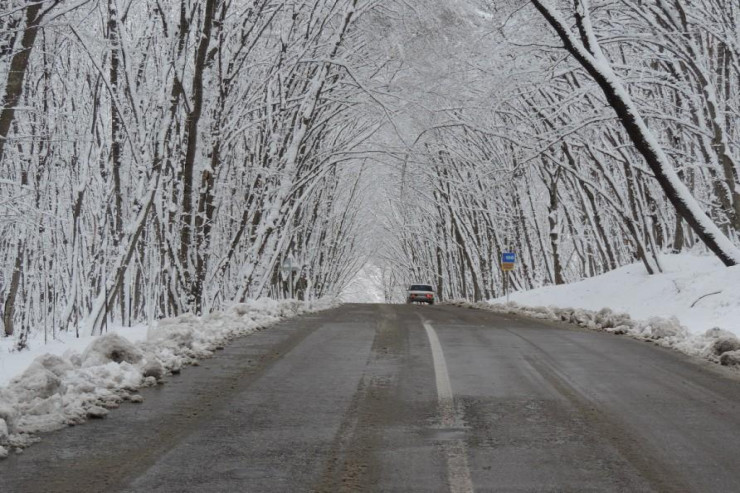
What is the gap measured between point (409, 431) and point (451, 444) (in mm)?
485

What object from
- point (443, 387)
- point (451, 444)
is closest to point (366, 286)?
point (443, 387)

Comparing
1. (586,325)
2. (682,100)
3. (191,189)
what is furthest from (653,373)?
(682,100)

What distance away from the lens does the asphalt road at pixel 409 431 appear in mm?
4449

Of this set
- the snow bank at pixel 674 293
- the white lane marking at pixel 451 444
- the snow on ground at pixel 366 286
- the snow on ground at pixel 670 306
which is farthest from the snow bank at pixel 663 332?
the snow on ground at pixel 366 286

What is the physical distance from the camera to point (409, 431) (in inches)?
225

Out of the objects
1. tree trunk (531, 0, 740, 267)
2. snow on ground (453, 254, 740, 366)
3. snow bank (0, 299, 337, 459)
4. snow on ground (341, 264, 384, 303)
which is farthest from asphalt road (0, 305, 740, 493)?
snow on ground (341, 264, 384, 303)

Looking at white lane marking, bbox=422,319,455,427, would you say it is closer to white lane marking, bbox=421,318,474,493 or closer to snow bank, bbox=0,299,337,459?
white lane marking, bbox=421,318,474,493

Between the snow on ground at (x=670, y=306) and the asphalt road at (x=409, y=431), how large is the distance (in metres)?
1.89

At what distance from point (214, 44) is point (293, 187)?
302 inches

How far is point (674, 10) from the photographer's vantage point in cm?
1748

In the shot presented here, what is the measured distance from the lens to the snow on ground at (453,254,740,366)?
11.8 metres

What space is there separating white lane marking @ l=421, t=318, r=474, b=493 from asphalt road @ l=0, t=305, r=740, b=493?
2 centimetres

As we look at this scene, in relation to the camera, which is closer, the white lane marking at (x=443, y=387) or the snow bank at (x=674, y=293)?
the white lane marking at (x=443, y=387)

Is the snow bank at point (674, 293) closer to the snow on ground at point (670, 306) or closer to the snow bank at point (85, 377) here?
the snow on ground at point (670, 306)
